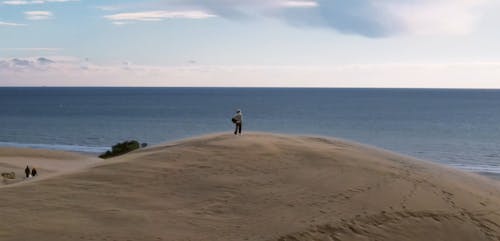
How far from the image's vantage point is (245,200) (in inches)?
488

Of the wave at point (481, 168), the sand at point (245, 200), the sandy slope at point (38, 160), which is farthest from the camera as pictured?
the wave at point (481, 168)

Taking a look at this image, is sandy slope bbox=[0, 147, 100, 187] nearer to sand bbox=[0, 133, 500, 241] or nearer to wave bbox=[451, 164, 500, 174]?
sand bbox=[0, 133, 500, 241]

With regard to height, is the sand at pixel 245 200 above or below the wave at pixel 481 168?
above

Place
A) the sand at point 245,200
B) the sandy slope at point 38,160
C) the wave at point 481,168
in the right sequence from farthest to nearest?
the wave at point 481,168 → the sandy slope at point 38,160 → the sand at point 245,200

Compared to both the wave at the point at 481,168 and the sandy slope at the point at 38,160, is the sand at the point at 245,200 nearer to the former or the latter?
the sandy slope at the point at 38,160

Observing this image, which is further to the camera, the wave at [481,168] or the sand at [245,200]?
the wave at [481,168]

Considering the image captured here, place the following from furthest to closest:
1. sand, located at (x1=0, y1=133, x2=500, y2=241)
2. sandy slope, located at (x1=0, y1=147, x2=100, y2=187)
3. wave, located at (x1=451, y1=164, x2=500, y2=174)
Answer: wave, located at (x1=451, y1=164, x2=500, y2=174), sandy slope, located at (x1=0, y1=147, x2=100, y2=187), sand, located at (x1=0, y1=133, x2=500, y2=241)

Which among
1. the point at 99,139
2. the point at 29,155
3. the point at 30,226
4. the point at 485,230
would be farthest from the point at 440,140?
the point at 30,226

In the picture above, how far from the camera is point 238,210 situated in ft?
38.9

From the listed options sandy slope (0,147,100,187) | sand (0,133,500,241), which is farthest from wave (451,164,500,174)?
sandy slope (0,147,100,187)

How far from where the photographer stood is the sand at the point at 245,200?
10.6 meters

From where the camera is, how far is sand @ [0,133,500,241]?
34.8 ft

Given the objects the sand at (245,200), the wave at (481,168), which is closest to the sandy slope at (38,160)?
the sand at (245,200)

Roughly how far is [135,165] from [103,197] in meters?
2.46
